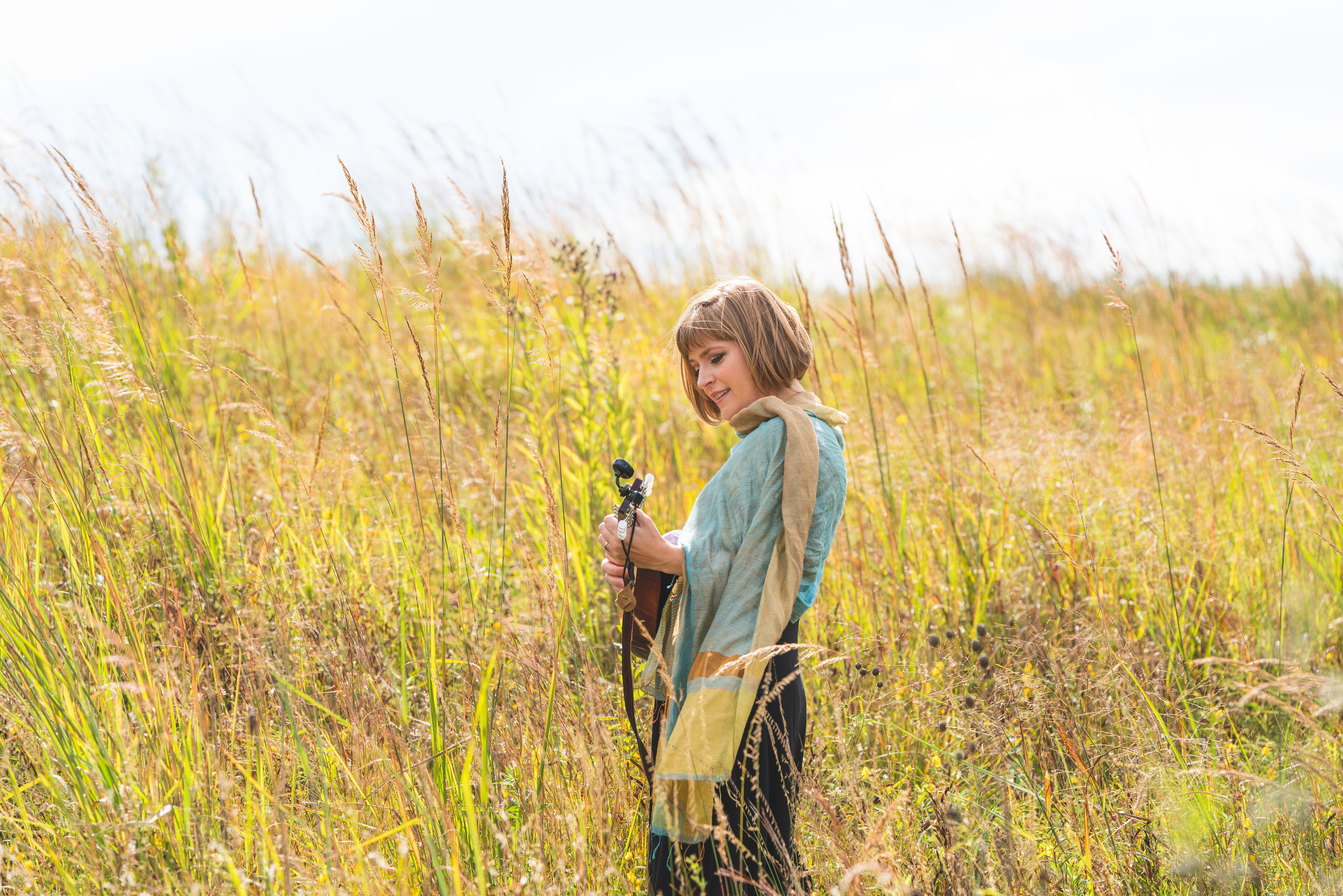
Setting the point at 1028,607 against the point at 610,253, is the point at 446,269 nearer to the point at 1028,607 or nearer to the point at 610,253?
the point at 610,253

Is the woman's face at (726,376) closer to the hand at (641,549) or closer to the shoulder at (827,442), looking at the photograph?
the shoulder at (827,442)

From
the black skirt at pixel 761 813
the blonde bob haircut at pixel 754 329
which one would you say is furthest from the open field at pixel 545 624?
the blonde bob haircut at pixel 754 329

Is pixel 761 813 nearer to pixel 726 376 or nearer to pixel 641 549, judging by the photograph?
pixel 641 549

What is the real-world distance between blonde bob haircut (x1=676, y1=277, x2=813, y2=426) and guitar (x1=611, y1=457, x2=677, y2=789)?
1.10 feet

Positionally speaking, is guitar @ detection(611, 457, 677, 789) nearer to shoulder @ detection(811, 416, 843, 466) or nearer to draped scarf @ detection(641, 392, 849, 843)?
draped scarf @ detection(641, 392, 849, 843)

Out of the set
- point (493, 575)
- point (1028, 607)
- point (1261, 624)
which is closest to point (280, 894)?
point (493, 575)

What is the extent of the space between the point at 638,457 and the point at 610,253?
869 mm

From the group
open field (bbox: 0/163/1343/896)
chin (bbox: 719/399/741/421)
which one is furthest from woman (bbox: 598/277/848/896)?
open field (bbox: 0/163/1343/896)

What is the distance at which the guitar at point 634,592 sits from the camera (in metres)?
1.60

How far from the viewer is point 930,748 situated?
2.30 metres

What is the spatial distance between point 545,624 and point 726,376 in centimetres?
92

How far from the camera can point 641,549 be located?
1622mm

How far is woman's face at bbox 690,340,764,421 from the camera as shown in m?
1.76

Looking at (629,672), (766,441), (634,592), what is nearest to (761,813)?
(629,672)
